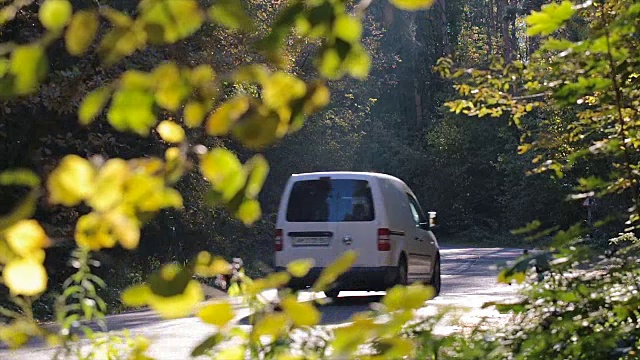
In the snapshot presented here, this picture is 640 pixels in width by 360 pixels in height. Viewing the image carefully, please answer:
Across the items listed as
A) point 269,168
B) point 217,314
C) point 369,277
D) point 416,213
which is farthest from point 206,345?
point 416,213

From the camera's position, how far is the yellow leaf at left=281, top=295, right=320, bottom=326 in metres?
2.25

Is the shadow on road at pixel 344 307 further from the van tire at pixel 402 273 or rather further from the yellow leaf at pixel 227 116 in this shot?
the yellow leaf at pixel 227 116

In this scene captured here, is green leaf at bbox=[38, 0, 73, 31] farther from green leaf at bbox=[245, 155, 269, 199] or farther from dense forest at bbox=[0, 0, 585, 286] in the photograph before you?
green leaf at bbox=[245, 155, 269, 199]

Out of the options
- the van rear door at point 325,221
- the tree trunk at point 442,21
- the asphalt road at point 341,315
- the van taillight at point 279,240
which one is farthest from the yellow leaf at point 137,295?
the tree trunk at point 442,21

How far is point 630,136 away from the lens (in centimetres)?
568

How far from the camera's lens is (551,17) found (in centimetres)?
448

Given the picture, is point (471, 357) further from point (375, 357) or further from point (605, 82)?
point (375, 357)

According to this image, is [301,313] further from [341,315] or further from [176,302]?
A: [341,315]

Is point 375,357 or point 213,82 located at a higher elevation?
point 213,82

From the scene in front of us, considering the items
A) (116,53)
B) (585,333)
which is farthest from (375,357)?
(585,333)

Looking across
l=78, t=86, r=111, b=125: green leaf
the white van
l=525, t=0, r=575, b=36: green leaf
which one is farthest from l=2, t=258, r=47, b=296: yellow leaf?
the white van

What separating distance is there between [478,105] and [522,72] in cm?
70

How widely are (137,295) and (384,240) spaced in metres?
15.2

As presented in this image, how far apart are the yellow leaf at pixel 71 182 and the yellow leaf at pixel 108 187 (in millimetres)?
12
